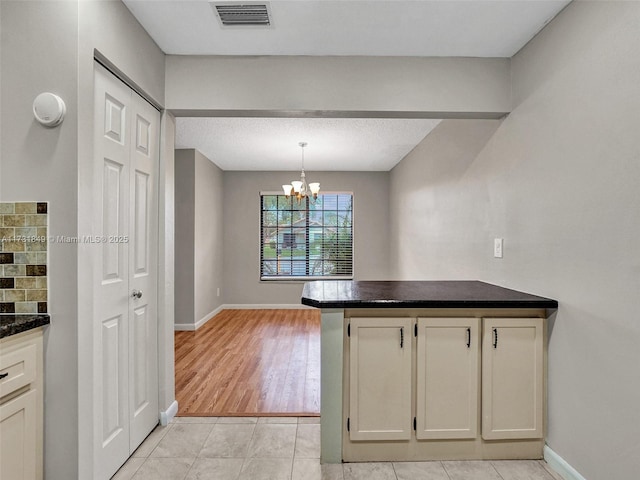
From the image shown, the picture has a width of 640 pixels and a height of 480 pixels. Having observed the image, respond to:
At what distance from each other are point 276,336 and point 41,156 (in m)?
3.72

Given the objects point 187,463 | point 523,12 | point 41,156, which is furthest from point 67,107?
point 523,12

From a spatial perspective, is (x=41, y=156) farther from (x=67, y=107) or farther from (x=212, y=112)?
(x=212, y=112)

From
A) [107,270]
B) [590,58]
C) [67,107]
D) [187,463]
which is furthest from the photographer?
[187,463]

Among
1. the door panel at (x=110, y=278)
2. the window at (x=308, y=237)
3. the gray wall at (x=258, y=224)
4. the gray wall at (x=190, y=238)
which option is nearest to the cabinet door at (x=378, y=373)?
the door panel at (x=110, y=278)

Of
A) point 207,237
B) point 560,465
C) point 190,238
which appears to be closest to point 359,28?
point 560,465

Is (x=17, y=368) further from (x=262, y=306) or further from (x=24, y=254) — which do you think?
(x=262, y=306)

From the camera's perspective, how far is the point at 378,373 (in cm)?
206

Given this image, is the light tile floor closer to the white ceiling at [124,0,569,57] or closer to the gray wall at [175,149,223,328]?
the white ceiling at [124,0,569,57]

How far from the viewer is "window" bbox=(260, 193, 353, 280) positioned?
684 centimetres

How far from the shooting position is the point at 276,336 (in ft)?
16.0

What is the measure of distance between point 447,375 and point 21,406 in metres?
2.00

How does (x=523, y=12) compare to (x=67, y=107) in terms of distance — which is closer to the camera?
(x=67, y=107)

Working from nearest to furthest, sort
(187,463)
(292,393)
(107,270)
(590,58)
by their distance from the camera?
1. (590,58)
2. (107,270)
3. (187,463)
4. (292,393)

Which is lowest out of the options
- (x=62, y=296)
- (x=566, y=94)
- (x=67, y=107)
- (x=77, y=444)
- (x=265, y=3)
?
(x=77, y=444)
